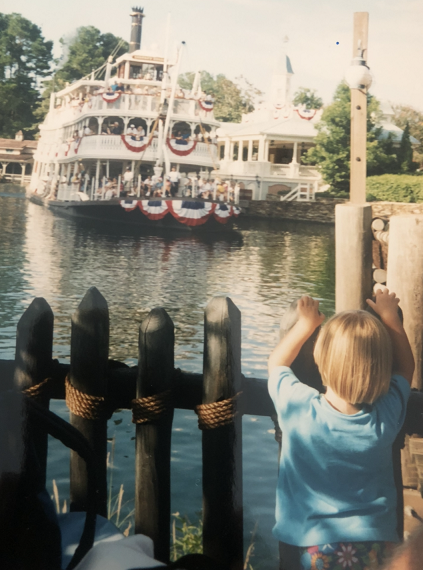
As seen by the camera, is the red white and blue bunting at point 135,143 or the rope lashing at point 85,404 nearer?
the rope lashing at point 85,404

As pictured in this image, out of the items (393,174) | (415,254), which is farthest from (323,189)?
(415,254)

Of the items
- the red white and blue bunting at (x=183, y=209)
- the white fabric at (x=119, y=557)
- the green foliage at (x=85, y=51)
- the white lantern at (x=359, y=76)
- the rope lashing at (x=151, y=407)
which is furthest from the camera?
the red white and blue bunting at (x=183, y=209)

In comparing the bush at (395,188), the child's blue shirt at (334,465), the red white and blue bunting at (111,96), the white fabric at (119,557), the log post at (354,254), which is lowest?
the white fabric at (119,557)

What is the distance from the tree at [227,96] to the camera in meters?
1.35

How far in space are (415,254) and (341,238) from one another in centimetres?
15

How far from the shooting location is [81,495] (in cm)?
104

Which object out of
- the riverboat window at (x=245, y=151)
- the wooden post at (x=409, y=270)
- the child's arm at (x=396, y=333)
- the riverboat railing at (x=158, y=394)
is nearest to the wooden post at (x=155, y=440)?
Result: the riverboat railing at (x=158, y=394)

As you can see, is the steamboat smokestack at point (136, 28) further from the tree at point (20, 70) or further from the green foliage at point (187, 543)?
the green foliage at point (187, 543)

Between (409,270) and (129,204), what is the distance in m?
0.76

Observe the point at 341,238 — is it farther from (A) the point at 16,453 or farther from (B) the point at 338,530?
(A) the point at 16,453

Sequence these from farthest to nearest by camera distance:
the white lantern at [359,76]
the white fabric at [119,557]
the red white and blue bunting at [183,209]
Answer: the red white and blue bunting at [183,209], the white lantern at [359,76], the white fabric at [119,557]

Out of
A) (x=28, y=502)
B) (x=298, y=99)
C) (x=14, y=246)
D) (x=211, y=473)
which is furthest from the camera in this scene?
(x=14, y=246)

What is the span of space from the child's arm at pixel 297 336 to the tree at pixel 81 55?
71 cm

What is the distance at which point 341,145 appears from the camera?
1.29 metres
